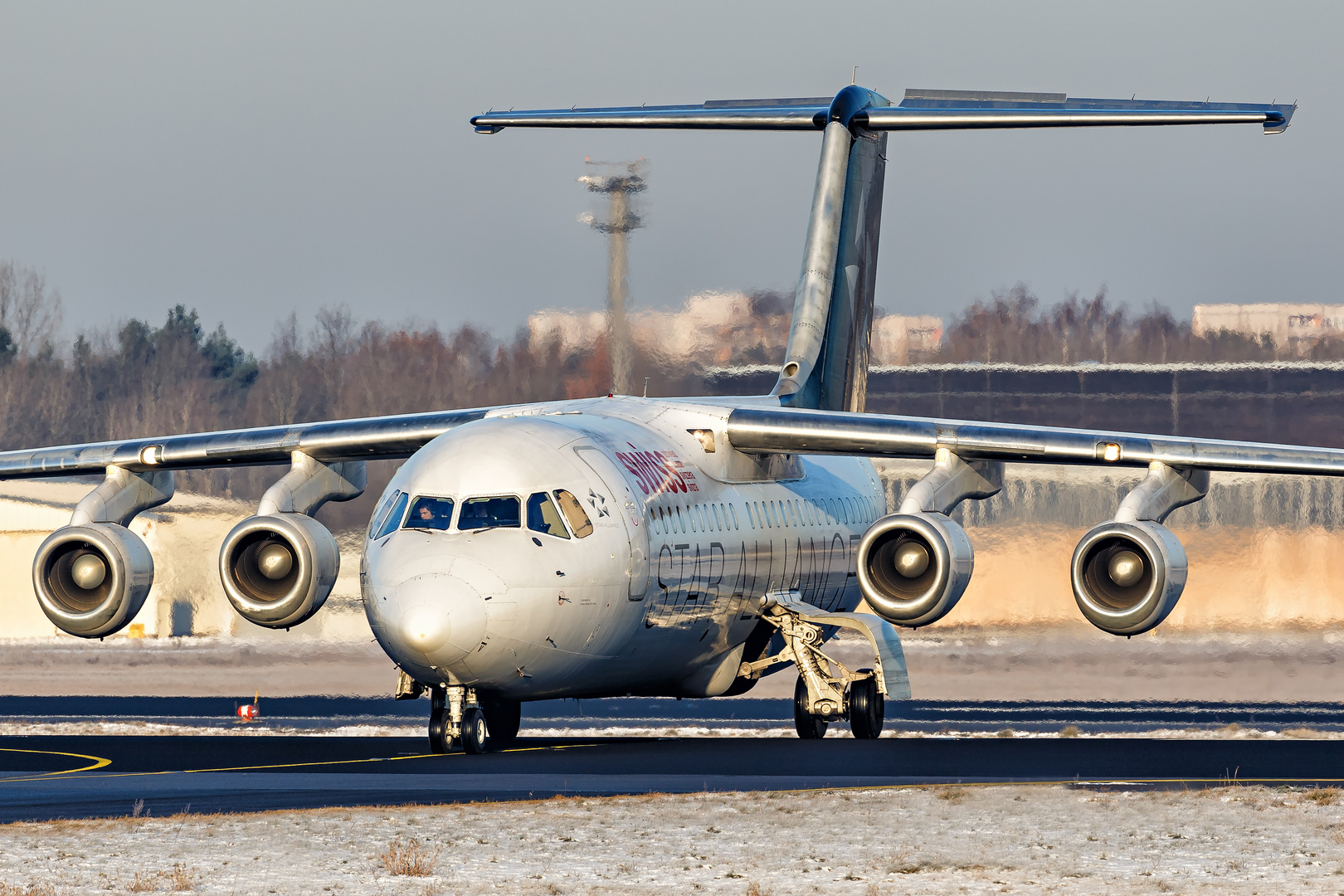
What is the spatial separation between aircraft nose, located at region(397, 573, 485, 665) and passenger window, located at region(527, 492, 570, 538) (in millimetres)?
1048

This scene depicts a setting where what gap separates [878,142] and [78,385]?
18642mm

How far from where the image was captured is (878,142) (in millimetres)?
25547

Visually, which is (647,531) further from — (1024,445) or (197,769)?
(197,769)

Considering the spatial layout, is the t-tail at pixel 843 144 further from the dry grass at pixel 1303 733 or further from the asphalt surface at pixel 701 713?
the dry grass at pixel 1303 733

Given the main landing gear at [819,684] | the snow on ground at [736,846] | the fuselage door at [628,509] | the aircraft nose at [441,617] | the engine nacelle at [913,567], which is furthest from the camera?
the main landing gear at [819,684]

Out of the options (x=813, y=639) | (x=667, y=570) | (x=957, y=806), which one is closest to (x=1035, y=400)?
(x=813, y=639)

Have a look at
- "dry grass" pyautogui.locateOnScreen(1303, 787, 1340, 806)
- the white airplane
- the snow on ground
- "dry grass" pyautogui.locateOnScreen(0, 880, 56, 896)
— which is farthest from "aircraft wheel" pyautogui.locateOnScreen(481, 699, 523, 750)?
"dry grass" pyautogui.locateOnScreen(0, 880, 56, 896)

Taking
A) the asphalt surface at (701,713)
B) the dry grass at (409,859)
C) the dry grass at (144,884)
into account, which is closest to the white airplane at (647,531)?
the asphalt surface at (701,713)

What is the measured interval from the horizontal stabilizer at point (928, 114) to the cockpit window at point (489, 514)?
707 centimetres

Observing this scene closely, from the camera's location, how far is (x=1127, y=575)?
18391 millimetres

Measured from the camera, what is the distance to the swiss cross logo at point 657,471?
1808 cm

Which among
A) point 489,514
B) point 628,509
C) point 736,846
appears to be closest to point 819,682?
point 628,509

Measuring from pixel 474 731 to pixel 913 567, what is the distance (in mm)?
4179

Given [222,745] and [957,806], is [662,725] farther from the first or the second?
[957,806]
